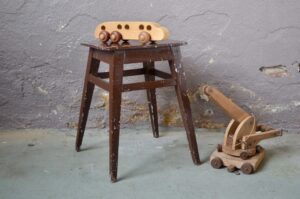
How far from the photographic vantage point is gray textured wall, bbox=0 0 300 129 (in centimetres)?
190

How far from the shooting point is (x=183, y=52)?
1.96 m

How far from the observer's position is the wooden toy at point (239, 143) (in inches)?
59.6

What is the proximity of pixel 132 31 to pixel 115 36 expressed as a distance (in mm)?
79

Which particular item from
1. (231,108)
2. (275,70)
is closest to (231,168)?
(231,108)

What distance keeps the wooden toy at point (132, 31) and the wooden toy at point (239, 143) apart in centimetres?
36

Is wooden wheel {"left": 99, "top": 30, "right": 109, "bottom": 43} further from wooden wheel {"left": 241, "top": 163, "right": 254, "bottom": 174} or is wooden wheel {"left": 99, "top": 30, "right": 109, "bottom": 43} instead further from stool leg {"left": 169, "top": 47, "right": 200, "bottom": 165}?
wooden wheel {"left": 241, "top": 163, "right": 254, "bottom": 174}

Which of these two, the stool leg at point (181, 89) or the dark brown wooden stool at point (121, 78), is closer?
the dark brown wooden stool at point (121, 78)

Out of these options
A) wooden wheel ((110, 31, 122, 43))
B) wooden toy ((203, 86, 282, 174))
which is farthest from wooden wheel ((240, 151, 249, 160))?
wooden wheel ((110, 31, 122, 43))

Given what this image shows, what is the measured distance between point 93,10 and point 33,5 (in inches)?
13.1

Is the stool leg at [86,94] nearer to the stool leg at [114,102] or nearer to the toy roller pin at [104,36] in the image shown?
the toy roller pin at [104,36]

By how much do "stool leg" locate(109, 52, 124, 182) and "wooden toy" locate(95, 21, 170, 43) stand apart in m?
0.16

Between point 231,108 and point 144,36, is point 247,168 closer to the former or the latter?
point 231,108

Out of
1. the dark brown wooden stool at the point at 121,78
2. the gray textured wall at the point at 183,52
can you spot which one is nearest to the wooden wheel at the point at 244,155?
the dark brown wooden stool at the point at 121,78

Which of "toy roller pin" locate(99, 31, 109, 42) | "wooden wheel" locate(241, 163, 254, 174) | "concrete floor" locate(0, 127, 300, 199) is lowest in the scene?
"concrete floor" locate(0, 127, 300, 199)
